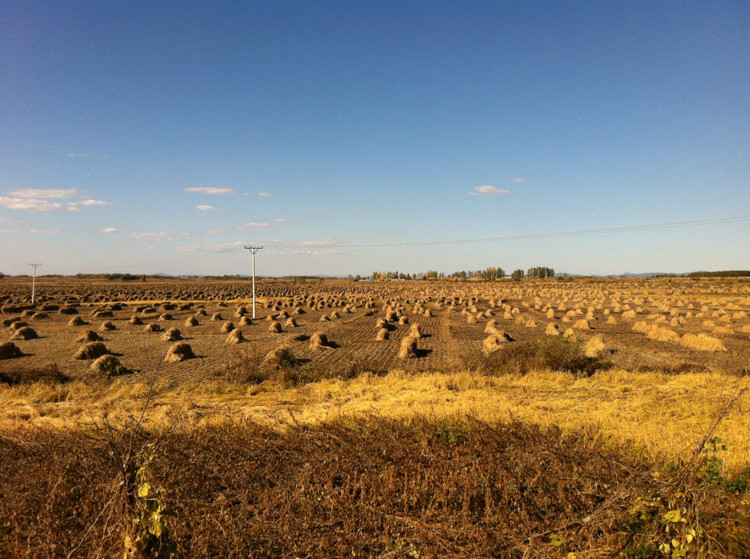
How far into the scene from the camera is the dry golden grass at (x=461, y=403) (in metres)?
6.89

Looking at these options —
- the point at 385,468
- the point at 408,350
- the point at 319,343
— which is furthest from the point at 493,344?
the point at 385,468

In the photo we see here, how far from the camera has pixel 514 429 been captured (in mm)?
6523

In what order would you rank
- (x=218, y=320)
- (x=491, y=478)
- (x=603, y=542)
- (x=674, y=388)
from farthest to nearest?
1. (x=218, y=320)
2. (x=674, y=388)
3. (x=491, y=478)
4. (x=603, y=542)

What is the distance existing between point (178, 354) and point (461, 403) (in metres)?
15.9

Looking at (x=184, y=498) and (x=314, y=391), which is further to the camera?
(x=314, y=391)

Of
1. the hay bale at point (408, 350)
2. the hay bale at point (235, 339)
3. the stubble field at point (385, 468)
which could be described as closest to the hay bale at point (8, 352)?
the stubble field at point (385, 468)

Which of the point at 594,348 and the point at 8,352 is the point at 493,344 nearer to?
the point at 594,348

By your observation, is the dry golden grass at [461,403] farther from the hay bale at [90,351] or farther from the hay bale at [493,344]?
the hay bale at [90,351]

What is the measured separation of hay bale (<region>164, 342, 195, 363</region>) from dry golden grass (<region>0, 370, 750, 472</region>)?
576cm

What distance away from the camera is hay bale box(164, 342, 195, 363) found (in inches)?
733

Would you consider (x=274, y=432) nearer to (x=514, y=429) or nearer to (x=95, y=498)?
(x=95, y=498)

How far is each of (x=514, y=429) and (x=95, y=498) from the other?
6208 mm

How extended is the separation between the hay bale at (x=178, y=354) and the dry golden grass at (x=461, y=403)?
5.76m

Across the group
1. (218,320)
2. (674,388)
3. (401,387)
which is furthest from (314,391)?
(218,320)
